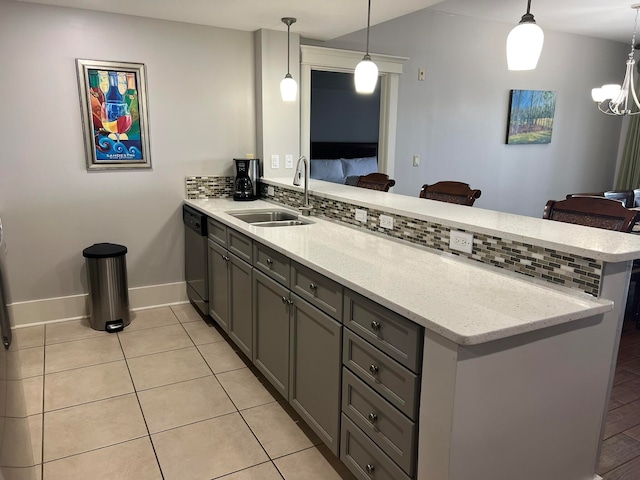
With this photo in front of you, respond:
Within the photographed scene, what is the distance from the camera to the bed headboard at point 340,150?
638 cm

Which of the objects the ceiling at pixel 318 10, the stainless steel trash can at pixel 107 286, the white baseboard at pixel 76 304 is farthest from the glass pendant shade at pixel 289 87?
the white baseboard at pixel 76 304

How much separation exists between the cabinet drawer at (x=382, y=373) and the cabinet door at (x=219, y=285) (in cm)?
145

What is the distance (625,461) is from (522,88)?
14.6 ft

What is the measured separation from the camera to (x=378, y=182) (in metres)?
3.87

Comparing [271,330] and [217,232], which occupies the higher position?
[217,232]

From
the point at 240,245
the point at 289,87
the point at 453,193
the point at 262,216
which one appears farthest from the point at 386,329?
the point at 289,87

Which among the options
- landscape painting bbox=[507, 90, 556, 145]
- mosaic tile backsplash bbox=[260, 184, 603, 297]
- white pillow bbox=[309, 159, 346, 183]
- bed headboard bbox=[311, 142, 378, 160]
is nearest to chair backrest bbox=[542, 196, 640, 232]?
mosaic tile backsplash bbox=[260, 184, 603, 297]

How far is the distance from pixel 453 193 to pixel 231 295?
64.3 inches

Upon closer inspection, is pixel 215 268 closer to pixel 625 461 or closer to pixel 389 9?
pixel 389 9

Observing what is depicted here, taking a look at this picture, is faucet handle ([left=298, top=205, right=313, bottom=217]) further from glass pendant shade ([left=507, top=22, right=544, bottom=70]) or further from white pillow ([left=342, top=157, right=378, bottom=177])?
white pillow ([left=342, top=157, right=378, bottom=177])

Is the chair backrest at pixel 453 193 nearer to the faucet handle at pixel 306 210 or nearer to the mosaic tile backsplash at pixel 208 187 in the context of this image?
the faucet handle at pixel 306 210

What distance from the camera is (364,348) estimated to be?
5.59ft

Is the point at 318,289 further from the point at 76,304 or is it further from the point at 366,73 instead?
the point at 76,304

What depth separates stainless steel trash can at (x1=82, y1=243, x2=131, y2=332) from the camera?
334 cm
